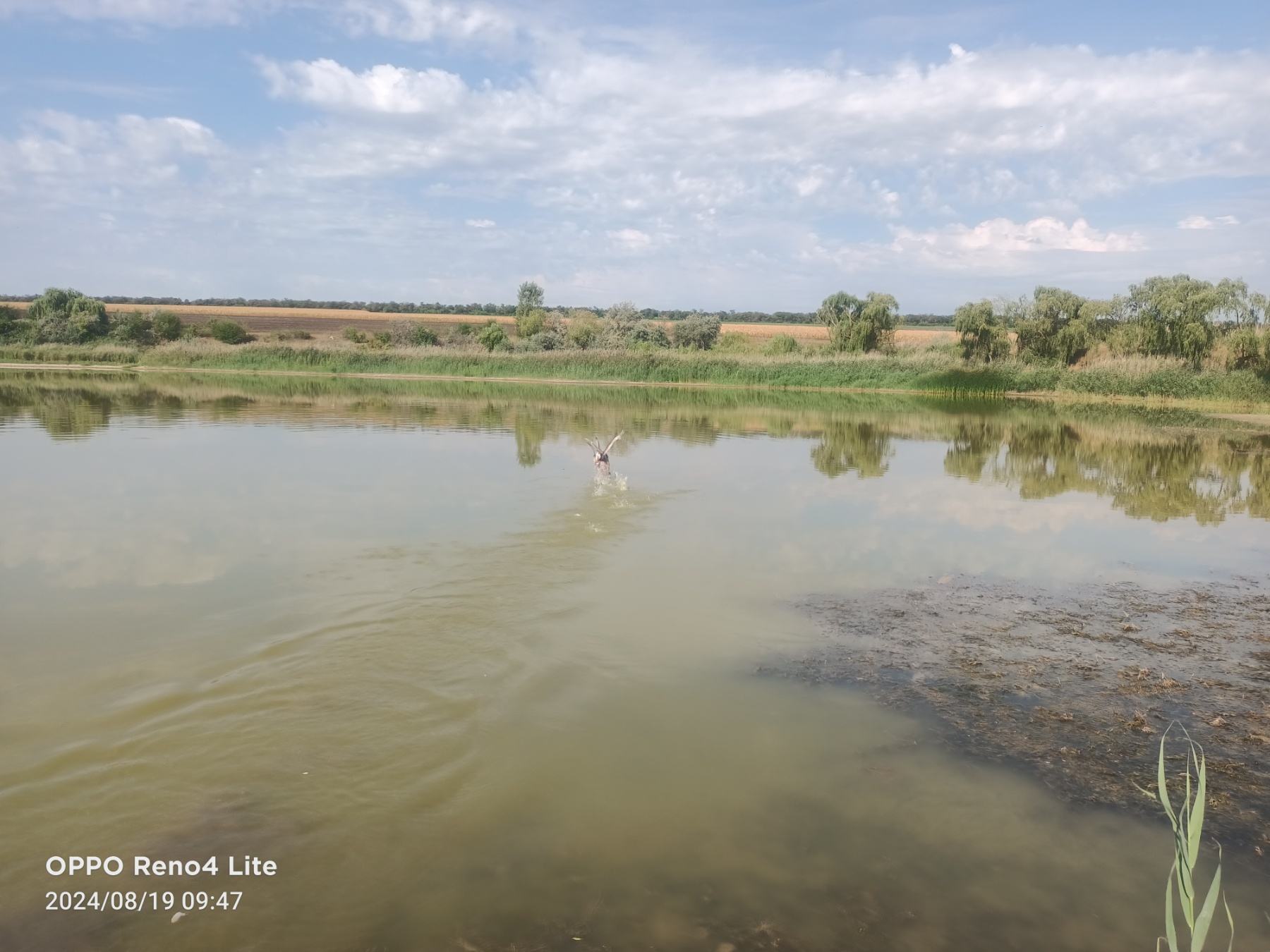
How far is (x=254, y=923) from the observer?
4.45 metres

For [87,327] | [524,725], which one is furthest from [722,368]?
[87,327]

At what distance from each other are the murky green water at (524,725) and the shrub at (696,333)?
52.9 metres

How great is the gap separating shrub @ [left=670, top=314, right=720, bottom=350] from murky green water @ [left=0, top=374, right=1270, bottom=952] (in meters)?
52.9

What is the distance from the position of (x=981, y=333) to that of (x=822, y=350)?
10721mm

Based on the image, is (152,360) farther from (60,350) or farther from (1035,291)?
(1035,291)

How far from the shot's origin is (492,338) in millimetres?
67375

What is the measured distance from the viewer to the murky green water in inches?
183

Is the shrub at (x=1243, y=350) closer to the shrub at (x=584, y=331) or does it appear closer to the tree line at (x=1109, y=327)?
the tree line at (x=1109, y=327)

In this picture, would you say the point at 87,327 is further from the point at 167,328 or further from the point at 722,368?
the point at 722,368

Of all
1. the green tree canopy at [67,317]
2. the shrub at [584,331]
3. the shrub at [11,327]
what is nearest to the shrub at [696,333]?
the shrub at [584,331]

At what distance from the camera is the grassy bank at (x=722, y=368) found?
4472cm

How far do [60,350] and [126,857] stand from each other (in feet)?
235

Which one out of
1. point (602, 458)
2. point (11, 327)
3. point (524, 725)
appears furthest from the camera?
point (11, 327)

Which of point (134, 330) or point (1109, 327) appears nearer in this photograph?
point (1109, 327)
